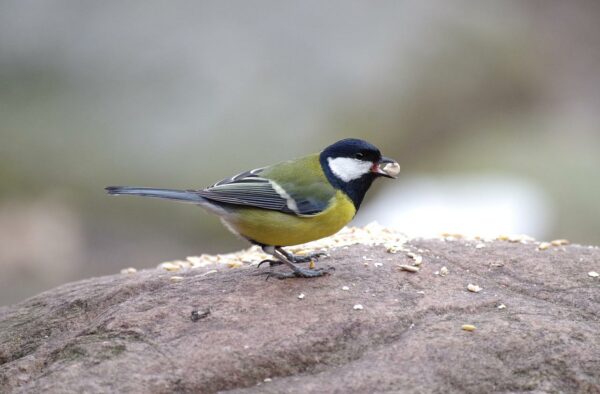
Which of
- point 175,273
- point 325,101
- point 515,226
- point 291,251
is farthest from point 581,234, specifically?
point 175,273

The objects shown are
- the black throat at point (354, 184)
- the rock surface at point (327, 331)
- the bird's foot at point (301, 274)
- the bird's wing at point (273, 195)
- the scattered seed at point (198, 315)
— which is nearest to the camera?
the rock surface at point (327, 331)

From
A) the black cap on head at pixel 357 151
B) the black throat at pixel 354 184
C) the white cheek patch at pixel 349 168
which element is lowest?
the black throat at pixel 354 184

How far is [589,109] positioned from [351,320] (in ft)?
40.1

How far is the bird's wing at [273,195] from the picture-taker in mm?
4672

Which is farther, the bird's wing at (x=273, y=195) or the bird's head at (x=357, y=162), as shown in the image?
the bird's head at (x=357, y=162)

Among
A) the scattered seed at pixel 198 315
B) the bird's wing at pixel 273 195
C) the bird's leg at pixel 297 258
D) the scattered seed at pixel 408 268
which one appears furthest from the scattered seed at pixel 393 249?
the scattered seed at pixel 198 315

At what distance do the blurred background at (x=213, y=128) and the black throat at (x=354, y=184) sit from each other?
409cm

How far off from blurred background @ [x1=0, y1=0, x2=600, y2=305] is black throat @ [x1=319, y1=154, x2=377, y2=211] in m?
4.09

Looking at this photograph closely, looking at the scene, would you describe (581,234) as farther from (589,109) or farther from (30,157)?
(30,157)

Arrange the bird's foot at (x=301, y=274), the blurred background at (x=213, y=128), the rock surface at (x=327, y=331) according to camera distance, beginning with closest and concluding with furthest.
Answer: the rock surface at (x=327, y=331) < the bird's foot at (x=301, y=274) < the blurred background at (x=213, y=128)

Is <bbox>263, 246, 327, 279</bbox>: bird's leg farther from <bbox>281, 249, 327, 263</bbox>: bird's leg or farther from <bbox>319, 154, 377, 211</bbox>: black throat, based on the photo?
<bbox>319, 154, 377, 211</bbox>: black throat

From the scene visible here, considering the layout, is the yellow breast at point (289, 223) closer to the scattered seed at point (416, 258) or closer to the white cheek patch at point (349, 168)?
the white cheek patch at point (349, 168)

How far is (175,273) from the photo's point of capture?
16.3 ft

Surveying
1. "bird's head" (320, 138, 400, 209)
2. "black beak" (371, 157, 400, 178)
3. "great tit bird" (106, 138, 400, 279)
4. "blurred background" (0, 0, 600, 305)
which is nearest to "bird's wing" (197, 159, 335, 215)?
"great tit bird" (106, 138, 400, 279)
